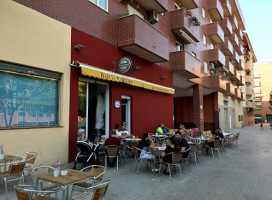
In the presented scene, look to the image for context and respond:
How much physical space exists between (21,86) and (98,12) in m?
4.75

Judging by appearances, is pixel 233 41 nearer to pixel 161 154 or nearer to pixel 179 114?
pixel 179 114

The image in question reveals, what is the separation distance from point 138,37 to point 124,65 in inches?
59.0

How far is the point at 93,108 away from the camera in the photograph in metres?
9.56

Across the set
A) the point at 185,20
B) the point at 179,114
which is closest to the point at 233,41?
the point at 179,114

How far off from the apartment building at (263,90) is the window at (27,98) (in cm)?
7597

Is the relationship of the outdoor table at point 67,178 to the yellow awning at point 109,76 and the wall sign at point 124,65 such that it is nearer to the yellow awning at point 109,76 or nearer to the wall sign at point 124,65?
the yellow awning at point 109,76

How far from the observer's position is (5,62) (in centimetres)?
626

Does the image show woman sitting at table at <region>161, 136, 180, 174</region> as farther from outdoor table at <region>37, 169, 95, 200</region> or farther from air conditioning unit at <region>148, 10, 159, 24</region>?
air conditioning unit at <region>148, 10, 159, 24</region>

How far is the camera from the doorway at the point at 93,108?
8898mm

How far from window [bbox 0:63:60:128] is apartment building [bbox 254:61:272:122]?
76.0 metres

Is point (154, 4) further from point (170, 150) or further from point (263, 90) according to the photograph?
point (263, 90)

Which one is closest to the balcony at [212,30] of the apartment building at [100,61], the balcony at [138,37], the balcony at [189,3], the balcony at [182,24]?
the balcony at [189,3]

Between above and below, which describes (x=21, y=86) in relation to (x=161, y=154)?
above

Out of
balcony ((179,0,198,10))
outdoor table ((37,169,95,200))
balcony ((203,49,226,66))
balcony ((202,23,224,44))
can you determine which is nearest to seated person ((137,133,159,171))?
outdoor table ((37,169,95,200))
